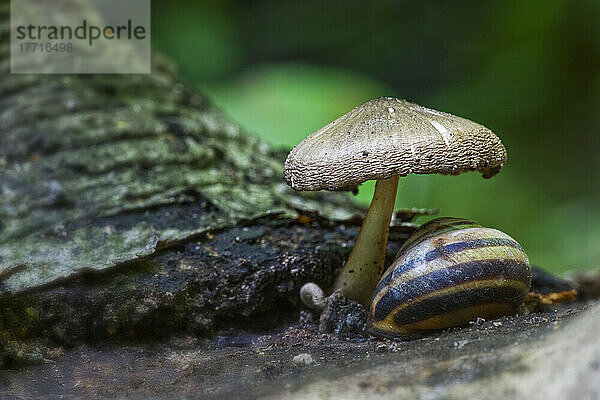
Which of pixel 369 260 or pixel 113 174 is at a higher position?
pixel 113 174

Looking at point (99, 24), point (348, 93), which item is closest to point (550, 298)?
point (348, 93)

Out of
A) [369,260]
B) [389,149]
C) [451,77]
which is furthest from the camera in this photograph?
[451,77]

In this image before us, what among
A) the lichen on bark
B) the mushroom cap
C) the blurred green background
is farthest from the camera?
the blurred green background

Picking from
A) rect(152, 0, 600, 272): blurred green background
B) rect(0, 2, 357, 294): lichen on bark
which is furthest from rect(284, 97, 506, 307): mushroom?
rect(152, 0, 600, 272): blurred green background

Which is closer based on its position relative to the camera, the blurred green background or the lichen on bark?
the lichen on bark

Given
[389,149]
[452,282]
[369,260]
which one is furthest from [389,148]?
[369,260]

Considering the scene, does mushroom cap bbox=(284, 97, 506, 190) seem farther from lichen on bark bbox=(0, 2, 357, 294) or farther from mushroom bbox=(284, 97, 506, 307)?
lichen on bark bbox=(0, 2, 357, 294)

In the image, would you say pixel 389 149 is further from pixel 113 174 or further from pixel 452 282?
pixel 113 174

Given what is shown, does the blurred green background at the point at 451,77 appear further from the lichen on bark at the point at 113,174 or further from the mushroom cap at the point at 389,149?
the mushroom cap at the point at 389,149
